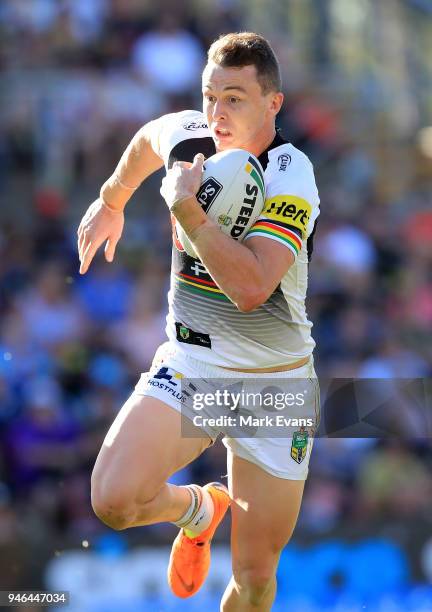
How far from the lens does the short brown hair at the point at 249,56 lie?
5.75 metres

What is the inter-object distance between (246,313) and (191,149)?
0.88m

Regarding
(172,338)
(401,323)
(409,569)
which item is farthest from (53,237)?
(172,338)

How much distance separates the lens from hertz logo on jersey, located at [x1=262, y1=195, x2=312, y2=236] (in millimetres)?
5676

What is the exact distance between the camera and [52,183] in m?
12.9

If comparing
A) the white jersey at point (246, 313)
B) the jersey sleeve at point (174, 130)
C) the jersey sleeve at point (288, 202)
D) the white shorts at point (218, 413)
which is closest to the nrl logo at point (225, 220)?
the jersey sleeve at point (288, 202)

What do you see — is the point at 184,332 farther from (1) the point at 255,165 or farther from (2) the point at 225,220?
(1) the point at 255,165

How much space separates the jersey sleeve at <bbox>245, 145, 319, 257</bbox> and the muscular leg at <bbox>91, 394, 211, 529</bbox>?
0.98 metres

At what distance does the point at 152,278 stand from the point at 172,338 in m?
5.64

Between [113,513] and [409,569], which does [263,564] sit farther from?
[409,569]

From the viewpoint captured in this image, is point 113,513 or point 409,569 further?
point 409,569

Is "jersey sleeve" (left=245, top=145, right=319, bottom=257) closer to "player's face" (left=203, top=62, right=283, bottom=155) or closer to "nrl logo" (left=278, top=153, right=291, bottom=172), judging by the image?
"nrl logo" (left=278, top=153, right=291, bottom=172)

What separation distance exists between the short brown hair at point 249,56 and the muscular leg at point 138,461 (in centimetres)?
166

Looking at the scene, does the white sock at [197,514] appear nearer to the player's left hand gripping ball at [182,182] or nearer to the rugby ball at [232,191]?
the rugby ball at [232,191]

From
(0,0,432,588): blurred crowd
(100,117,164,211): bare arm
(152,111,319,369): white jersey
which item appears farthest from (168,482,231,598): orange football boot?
(0,0,432,588): blurred crowd
